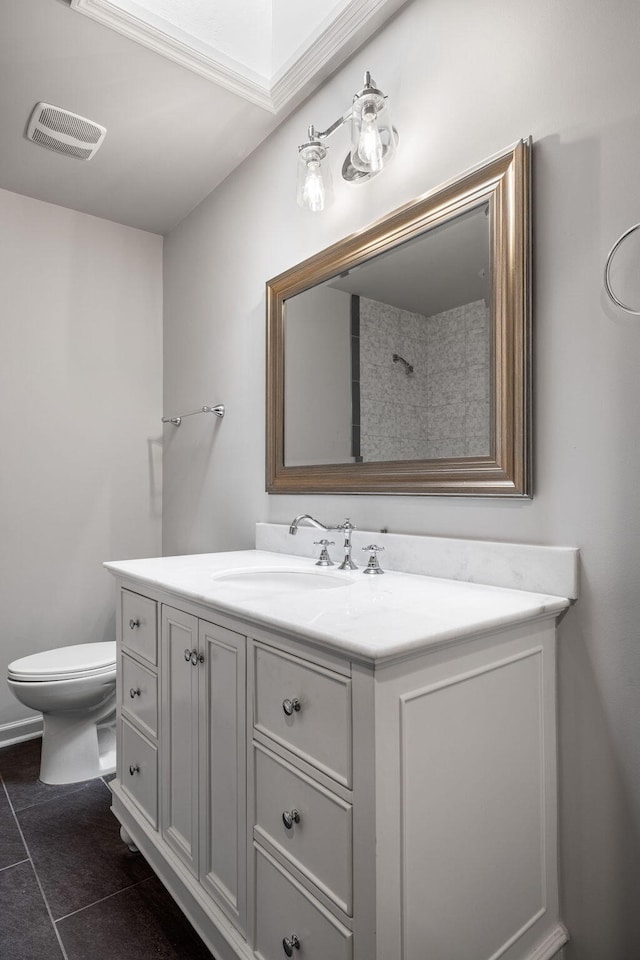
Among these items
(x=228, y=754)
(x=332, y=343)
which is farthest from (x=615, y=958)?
(x=332, y=343)

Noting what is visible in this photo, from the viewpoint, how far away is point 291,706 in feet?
3.37

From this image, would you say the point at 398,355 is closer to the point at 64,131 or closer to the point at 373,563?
the point at 373,563

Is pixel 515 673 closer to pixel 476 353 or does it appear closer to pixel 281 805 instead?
pixel 281 805

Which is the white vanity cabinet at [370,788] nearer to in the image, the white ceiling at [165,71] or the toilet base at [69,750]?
the toilet base at [69,750]

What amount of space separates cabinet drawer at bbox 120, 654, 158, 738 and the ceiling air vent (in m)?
1.88

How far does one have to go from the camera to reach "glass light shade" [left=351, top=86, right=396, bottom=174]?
1.50 metres

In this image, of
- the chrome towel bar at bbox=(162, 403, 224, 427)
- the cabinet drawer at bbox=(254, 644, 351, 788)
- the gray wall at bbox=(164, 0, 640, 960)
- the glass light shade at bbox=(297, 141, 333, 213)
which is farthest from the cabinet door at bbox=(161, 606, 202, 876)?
the glass light shade at bbox=(297, 141, 333, 213)

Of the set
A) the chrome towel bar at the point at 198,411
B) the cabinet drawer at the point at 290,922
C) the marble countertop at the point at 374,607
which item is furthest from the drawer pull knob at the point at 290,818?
the chrome towel bar at the point at 198,411

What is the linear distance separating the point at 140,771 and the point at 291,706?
0.89 m

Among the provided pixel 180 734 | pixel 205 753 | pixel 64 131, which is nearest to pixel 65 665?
pixel 180 734

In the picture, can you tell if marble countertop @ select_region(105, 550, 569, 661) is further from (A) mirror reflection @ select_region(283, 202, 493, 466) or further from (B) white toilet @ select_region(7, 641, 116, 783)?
(B) white toilet @ select_region(7, 641, 116, 783)

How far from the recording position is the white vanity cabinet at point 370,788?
2.90ft

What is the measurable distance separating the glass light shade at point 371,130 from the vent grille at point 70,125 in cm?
112

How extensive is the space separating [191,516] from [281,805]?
1.77 metres
